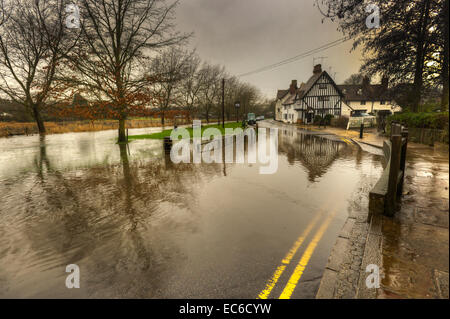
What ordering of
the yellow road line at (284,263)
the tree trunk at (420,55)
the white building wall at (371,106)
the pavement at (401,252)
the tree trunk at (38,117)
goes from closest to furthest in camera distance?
the pavement at (401,252)
the yellow road line at (284,263)
the tree trunk at (420,55)
the tree trunk at (38,117)
the white building wall at (371,106)

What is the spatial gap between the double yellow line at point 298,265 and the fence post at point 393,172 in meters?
1.11

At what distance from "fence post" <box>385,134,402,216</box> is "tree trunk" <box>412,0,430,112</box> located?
15.7m

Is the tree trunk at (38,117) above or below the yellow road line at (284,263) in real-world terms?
above

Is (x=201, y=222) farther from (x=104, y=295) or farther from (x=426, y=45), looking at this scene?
(x=426, y=45)

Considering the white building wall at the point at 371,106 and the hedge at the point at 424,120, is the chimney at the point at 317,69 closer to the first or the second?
the white building wall at the point at 371,106

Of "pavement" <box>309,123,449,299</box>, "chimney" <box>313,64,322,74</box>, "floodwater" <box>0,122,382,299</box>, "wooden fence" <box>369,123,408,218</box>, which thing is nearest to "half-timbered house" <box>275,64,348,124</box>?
"chimney" <box>313,64,322,74</box>

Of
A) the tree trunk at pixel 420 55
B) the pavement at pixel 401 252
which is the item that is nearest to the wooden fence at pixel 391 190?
the pavement at pixel 401 252

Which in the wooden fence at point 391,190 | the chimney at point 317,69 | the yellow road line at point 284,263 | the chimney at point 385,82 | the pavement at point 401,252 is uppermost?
the chimney at point 317,69

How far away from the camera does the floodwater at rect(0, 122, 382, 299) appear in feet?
9.62

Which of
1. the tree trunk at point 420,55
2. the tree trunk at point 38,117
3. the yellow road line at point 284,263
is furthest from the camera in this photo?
the tree trunk at point 38,117

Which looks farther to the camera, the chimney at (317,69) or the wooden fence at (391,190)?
the chimney at (317,69)


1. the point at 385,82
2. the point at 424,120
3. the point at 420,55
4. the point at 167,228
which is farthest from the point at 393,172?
the point at 385,82

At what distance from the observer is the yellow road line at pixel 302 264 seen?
275cm
